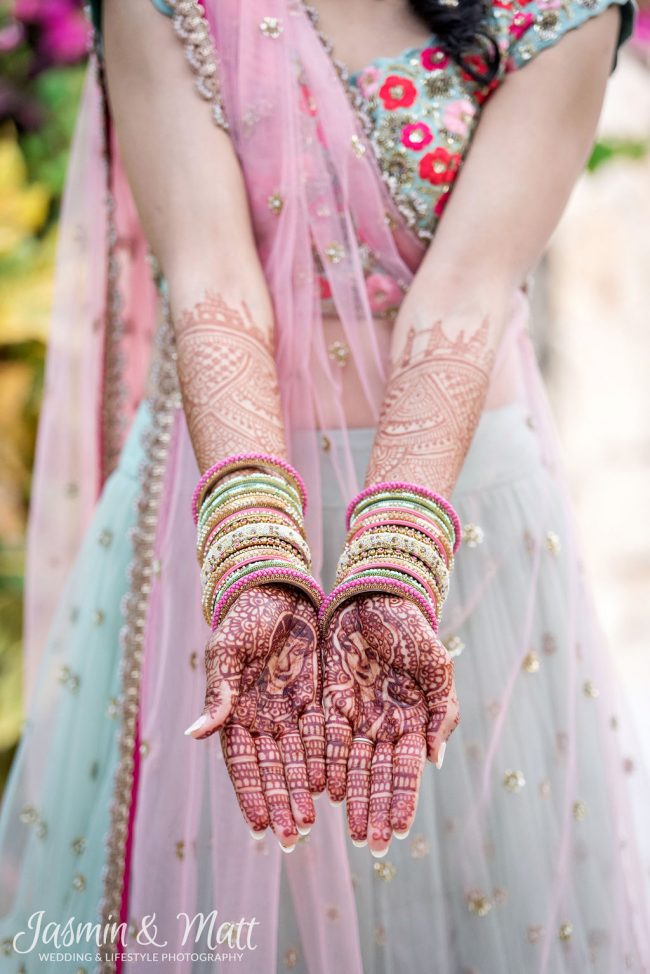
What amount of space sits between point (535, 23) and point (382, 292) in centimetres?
30

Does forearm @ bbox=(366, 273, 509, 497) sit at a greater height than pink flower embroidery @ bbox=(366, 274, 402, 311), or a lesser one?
lesser

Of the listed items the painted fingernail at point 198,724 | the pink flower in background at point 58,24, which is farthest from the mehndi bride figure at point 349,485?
the pink flower in background at point 58,24

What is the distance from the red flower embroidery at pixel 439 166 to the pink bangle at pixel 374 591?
45 cm

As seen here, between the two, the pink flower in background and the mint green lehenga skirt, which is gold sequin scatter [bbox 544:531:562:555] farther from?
the pink flower in background

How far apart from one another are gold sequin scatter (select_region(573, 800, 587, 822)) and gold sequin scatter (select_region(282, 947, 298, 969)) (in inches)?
12.5

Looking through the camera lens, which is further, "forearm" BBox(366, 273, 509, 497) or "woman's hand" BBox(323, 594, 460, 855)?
"forearm" BBox(366, 273, 509, 497)

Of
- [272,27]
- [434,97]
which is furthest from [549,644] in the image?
[272,27]

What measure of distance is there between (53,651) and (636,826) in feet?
2.45

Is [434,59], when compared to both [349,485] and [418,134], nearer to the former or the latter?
[418,134]

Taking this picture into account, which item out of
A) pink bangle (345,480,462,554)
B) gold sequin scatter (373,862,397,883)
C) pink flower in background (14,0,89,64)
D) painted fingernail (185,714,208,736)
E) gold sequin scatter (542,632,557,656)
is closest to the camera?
painted fingernail (185,714,208,736)

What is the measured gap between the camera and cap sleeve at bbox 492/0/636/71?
99 centimetres

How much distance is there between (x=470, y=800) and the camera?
1.02m

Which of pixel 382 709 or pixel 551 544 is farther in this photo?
pixel 551 544

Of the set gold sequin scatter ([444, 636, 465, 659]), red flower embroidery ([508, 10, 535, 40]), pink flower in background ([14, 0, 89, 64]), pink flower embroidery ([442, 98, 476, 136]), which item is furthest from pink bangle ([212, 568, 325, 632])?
pink flower in background ([14, 0, 89, 64])
